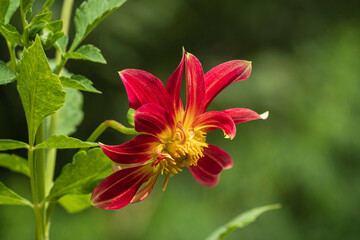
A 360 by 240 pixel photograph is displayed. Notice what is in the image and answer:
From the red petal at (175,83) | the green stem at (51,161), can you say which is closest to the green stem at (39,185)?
the green stem at (51,161)

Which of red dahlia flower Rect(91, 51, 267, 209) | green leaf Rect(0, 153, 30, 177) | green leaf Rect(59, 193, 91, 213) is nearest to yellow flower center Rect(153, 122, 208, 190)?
red dahlia flower Rect(91, 51, 267, 209)

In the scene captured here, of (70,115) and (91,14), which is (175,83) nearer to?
(91,14)

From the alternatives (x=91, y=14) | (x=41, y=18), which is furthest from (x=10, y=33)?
(x=91, y=14)

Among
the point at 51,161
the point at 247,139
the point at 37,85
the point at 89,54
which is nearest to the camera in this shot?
the point at 37,85

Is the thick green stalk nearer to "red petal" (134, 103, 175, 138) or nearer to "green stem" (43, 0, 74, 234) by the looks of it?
"green stem" (43, 0, 74, 234)

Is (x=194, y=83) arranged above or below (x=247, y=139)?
A: below

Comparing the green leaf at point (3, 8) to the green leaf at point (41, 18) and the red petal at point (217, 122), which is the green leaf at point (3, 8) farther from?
the red petal at point (217, 122)

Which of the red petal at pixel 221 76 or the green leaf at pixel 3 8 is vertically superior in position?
the red petal at pixel 221 76
